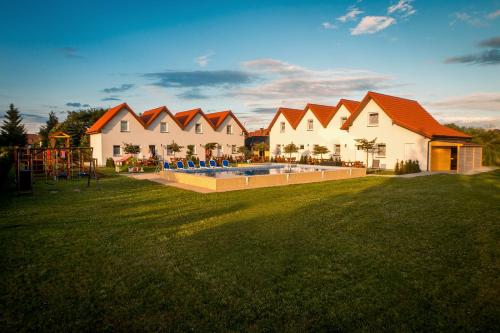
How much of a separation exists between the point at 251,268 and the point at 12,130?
67.4 m

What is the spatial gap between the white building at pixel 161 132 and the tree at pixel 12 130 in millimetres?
29955

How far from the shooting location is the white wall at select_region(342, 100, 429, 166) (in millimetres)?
25125

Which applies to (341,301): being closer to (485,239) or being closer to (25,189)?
(485,239)

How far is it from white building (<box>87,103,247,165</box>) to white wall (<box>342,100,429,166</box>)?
15733 mm

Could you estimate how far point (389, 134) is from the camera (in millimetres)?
26703

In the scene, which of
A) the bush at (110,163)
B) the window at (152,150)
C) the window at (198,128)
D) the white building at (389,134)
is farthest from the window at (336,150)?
the bush at (110,163)

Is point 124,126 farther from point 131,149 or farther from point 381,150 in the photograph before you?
point 381,150

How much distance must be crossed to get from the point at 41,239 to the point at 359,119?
2719cm

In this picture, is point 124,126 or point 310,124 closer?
point 124,126

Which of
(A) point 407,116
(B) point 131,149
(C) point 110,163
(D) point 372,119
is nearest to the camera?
(A) point 407,116

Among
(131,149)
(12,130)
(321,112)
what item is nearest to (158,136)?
(131,149)

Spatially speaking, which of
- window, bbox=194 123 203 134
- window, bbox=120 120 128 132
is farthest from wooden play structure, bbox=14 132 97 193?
window, bbox=194 123 203 134

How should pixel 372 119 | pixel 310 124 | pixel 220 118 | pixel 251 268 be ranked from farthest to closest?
1. pixel 220 118
2. pixel 310 124
3. pixel 372 119
4. pixel 251 268

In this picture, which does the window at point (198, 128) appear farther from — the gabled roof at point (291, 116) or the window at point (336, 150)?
the window at point (336, 150)
